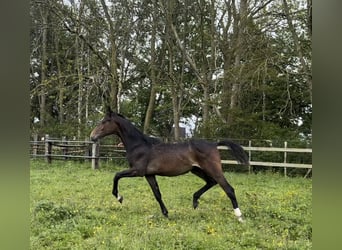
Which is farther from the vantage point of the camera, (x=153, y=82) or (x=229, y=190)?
(x=153, y=82)

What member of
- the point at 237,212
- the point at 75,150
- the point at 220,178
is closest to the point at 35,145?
the point at 75,150

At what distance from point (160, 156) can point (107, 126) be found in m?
0.31

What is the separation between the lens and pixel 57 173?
6.04 feet

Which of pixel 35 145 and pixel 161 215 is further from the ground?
pixel 35 145

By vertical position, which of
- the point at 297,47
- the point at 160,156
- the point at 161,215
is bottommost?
the point at 161,215

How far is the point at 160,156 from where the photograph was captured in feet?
5.81

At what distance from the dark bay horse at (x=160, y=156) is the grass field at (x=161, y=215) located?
1.2 inches

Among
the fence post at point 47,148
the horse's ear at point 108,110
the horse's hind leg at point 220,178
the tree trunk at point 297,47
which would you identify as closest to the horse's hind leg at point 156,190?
the horse's hind leg at point 220,178

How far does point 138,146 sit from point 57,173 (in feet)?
1.52

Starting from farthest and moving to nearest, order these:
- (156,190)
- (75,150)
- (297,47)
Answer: (75,150)
(156,190)
(297,47)

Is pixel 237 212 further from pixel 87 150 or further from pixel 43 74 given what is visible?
pixel 43 74
